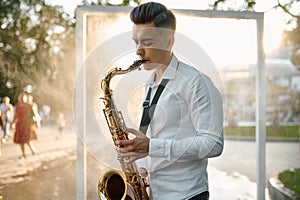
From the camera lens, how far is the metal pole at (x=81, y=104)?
2816 mm

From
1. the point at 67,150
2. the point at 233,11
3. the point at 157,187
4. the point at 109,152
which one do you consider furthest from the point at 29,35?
the point at 157,187

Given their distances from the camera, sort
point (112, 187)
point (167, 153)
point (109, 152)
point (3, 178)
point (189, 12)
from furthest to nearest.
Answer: point (3, 178) < point (189, 12) < point (109, 152) < point (112, 187) < point (167, 153)

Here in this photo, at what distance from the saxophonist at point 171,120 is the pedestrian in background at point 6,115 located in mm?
1687

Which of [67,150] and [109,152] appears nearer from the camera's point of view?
[109,152]

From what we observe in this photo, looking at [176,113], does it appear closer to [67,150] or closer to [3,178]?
[67,150]

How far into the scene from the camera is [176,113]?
146 centimetres

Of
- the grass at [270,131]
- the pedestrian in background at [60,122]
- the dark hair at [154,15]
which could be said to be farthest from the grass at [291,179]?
the dark hair at [154,15]

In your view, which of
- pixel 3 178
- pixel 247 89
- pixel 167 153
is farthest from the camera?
pixel 247 89

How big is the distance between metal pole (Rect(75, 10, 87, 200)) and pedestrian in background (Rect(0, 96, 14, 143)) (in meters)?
0.50

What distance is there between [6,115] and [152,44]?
1.82m

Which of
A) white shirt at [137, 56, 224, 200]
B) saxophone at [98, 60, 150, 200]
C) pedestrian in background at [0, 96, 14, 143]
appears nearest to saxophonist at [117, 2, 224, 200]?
white shirt at [137, 56, 224, 200]

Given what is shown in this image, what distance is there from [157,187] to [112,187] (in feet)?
0.84

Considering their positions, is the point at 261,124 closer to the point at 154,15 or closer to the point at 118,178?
the point at 118,178

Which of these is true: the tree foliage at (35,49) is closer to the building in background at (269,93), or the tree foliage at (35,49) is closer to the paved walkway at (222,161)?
the paved walkway at (222,161)
